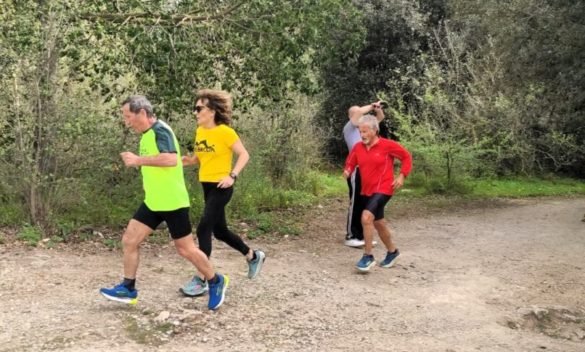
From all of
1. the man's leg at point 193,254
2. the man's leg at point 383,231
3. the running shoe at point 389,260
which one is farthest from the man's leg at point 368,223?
the man's leg at point 193,254

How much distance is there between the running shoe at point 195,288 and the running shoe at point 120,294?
1.66 ft

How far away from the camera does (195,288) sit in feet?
18.8

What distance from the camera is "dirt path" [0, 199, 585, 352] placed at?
490 cm

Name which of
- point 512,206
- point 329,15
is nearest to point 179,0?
point 329,15

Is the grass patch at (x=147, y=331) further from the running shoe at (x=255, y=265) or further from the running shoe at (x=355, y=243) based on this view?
the running shoe at (x=355, y=243)

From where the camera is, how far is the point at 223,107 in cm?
559

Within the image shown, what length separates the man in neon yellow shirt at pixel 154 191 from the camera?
5.03m

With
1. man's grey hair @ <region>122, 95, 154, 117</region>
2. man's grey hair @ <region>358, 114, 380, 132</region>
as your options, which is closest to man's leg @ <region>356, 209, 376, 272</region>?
man's grey hair @ <region>358, 114, 380, 132</region>

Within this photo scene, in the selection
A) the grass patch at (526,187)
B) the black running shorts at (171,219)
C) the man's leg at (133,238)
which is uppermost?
the black running shorts at (171,219)

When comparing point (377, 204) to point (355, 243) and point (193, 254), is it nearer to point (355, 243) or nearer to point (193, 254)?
point (355, 243)

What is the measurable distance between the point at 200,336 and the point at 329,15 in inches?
174

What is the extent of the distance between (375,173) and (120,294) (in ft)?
9.55

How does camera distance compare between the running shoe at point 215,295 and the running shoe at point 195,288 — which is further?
the running shoe at point 195,288

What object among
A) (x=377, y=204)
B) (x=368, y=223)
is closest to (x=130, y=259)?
(x=368, y=223)
